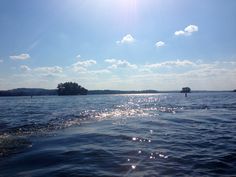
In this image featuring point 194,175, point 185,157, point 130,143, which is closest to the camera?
point 194,175

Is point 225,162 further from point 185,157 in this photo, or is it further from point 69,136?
point 69,136

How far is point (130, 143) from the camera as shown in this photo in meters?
17.1

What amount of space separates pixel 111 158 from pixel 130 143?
162 inches

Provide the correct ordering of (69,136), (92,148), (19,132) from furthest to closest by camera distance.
Result: (19,132) → (69,136) → (92,148)

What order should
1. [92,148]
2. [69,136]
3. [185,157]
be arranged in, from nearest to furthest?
1. [185,157]
2. [92,148]
3. [69,136]

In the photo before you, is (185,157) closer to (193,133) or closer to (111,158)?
(111,158)

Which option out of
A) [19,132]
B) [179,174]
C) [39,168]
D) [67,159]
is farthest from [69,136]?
[179,174]

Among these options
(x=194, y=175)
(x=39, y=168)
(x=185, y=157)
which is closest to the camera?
(x=194, y=175)

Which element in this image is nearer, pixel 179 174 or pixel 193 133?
pixel 179 174

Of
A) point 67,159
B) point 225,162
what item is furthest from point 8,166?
point 225,162

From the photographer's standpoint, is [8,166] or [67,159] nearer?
[8,166]

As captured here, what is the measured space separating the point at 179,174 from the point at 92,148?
6.20m

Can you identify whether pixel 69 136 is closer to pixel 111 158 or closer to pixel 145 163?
pixel 111 158

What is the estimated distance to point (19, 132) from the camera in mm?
21266
